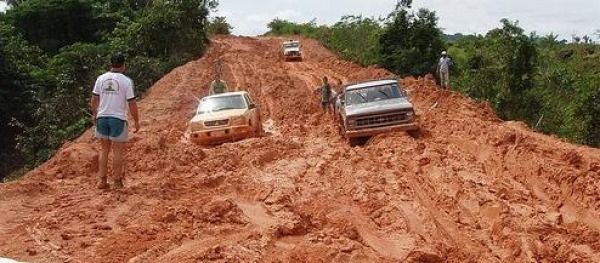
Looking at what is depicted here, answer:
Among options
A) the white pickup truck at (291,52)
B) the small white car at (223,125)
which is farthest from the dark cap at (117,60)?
the white pickup truck at (291,52)

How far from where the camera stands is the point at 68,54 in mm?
32219

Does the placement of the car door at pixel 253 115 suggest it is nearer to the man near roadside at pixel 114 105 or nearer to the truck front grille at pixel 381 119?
the truck front grille at pixel 381 119

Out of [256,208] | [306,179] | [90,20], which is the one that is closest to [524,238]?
[256,208]

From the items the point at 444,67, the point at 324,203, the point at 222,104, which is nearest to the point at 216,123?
the point at 222,104

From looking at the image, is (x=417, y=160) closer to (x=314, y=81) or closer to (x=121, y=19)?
(x=314, y=81)

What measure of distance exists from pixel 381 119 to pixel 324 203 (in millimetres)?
6573

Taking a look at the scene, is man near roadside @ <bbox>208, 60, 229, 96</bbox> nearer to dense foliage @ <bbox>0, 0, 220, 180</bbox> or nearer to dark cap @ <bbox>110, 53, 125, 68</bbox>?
dense foliage @ <bbox>0, 0, 220, 180</bbox>

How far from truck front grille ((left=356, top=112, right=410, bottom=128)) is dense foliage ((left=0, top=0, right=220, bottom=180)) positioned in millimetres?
10040

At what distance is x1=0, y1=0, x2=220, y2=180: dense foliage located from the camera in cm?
2400

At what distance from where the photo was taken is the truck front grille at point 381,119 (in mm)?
15727

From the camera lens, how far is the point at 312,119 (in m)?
20.1

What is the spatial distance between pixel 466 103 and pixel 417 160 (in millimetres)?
8467

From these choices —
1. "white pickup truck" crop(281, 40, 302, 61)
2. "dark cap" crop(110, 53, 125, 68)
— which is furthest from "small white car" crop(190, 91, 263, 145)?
"white pickup truck" crop(281, 40, 302, 61)

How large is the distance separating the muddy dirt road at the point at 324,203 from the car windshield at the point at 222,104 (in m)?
2.26
